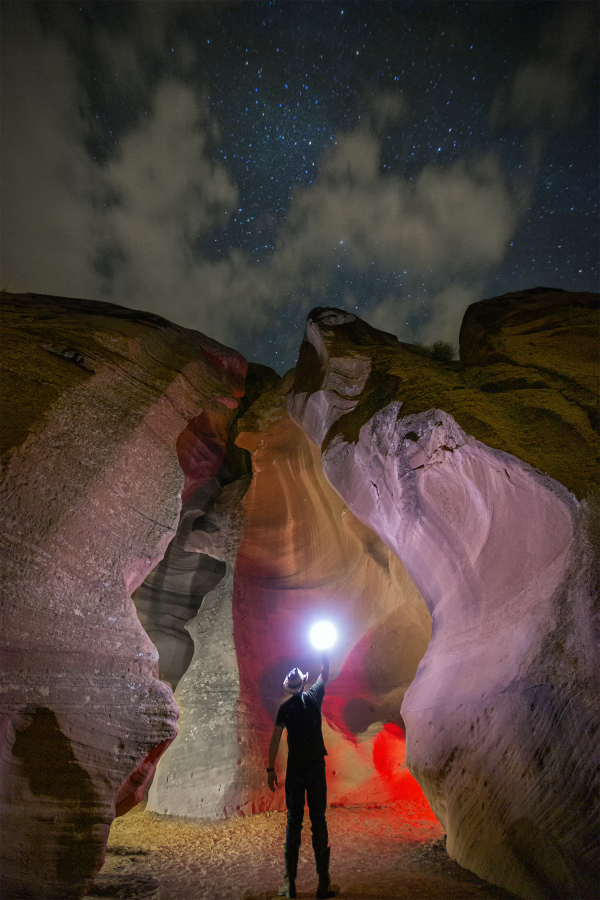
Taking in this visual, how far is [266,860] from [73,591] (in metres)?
3.47

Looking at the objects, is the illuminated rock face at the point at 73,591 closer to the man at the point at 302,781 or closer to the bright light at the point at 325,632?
the man at the point at 302,781

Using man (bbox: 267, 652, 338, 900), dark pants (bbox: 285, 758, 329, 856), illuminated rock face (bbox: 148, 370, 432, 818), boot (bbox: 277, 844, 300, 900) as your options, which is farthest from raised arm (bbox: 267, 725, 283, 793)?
illuminated rock face (bbox: 148, 370, 432, 818)

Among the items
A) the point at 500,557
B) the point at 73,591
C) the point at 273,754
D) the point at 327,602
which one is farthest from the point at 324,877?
the point at 327,602

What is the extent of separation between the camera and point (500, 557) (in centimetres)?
424

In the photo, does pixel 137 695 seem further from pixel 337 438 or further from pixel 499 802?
pixel 337 438

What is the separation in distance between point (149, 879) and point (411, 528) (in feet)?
14.0

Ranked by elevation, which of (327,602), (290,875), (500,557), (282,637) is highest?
(500,557)

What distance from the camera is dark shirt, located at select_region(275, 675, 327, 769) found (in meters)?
3.47

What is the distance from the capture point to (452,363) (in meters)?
7.15

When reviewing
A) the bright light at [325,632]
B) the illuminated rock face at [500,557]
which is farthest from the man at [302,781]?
the bright light at [325,632]

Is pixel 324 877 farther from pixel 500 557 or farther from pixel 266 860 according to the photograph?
pixel 500 557

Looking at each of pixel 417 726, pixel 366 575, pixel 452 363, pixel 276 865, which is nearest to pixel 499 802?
pixel 417 726

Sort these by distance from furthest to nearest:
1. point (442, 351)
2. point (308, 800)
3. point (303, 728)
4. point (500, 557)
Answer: point (442, 351)
point (500, 557)
point (303, 728)
point (308, 800)

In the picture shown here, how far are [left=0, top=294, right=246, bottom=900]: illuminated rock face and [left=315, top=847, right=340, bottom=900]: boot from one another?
139cm
